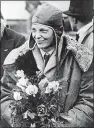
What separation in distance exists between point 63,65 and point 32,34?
409 millimetres

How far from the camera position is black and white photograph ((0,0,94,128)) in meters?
3.85

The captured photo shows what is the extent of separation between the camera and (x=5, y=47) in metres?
4.21

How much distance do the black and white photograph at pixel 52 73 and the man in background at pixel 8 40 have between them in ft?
0.29

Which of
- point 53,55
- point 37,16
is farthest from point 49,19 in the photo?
point 53,55

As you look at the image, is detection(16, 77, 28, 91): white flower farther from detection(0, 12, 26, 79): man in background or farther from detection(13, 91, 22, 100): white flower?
detection(0, 12, 26, 79): man in background

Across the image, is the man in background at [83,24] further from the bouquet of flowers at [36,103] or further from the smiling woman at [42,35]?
the bouquet of flowers at [36,103]

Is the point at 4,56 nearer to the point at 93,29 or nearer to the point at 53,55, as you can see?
the point at 53,55

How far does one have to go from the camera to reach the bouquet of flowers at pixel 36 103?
3.84 m

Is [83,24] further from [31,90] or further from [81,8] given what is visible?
[31,90]

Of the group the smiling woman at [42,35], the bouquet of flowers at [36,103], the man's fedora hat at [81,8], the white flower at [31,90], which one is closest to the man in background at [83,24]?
the man's fedora hat at [81,8]

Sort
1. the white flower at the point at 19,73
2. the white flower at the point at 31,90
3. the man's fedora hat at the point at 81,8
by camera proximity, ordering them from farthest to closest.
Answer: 1. the man's fedora hat at the point at 81,8
2. the white flower at the point at 19,73
3. the white flower at the point at 31,90

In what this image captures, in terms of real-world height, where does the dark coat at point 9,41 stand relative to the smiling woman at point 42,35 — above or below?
below

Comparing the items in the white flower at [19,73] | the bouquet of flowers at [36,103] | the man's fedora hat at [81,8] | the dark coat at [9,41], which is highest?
the man's fedora hat at [81,8]

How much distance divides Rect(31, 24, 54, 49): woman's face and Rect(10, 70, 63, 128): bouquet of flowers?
30 centimetres
